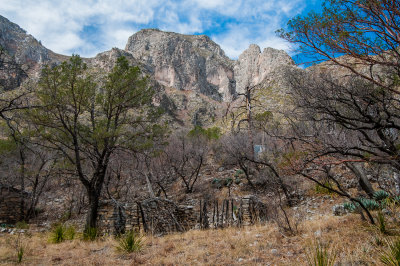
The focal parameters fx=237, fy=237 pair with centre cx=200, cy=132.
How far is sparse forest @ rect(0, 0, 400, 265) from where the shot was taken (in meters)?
4.75

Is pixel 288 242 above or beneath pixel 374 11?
beneath

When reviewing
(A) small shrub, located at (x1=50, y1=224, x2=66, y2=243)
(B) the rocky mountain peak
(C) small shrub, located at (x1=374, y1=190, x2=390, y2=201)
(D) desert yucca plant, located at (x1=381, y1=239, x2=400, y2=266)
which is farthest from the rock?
(B) the rocky mountain peak

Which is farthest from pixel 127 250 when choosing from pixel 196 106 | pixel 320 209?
pixel 196 106

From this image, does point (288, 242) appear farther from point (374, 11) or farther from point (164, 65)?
point (164, 65)

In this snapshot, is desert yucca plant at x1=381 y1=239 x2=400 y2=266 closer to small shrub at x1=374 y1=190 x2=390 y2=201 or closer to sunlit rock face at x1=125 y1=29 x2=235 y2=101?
small shrub at x1=374 y1=190 x2=390 y2=201

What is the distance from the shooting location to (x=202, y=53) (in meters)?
114

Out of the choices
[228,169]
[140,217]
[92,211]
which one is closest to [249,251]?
[140,217]

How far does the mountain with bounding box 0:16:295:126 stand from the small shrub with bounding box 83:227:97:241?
60.3 m

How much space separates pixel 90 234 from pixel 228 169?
1335 centimetres

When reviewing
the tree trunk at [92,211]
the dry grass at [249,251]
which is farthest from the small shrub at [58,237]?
the dry grass at [249,251]

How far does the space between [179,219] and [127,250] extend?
4552 millimetres

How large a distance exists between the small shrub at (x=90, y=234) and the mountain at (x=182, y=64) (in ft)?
198

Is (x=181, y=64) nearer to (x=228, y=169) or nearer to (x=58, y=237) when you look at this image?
(x=228, y=169)

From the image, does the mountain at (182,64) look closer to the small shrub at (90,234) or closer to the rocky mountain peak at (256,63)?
the rocky mountain peak at (256,63)
